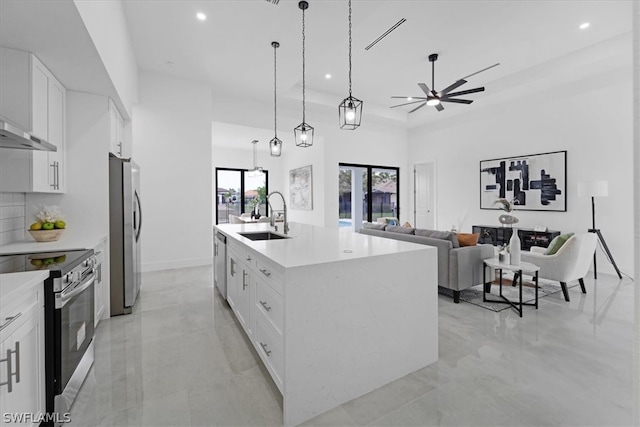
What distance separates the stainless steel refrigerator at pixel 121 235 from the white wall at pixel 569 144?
673cm

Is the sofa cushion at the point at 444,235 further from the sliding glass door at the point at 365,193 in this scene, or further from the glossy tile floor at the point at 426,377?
the sliding glass door at the point at 365,193

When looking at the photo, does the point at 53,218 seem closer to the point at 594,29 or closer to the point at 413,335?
the point at 413,335

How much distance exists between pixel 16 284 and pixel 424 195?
26.7 ft

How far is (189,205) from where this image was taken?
539 centimetres

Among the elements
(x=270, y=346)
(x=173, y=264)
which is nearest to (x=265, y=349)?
(x=270, y=346)

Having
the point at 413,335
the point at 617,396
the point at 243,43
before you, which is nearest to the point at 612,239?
the point at 617,396

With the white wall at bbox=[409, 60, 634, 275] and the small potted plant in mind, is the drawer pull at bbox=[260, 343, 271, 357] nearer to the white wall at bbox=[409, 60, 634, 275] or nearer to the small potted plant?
the small potted plant

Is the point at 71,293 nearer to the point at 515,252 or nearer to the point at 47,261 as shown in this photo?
the point at 47,261

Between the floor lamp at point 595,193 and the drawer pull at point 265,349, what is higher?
the floor lamp at point 595,193

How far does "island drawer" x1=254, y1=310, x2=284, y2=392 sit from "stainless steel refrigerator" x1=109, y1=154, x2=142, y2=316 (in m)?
1.94

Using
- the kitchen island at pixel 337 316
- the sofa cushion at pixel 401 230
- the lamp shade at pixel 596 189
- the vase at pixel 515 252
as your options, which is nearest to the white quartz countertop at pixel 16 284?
the kitchen island at pixel 337 316

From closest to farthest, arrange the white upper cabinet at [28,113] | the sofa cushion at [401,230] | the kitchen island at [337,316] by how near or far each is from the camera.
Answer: the kitchen island at [337,316], the white upper cabinet at [28,113], the sofa cushion at [401,230]

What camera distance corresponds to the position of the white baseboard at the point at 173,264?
16.6 feet

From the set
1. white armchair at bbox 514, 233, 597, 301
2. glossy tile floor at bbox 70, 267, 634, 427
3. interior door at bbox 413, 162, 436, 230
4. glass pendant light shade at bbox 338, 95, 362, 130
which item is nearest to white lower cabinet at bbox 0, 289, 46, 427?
glossy tile floor at bbox 70, 267, 634, 427
